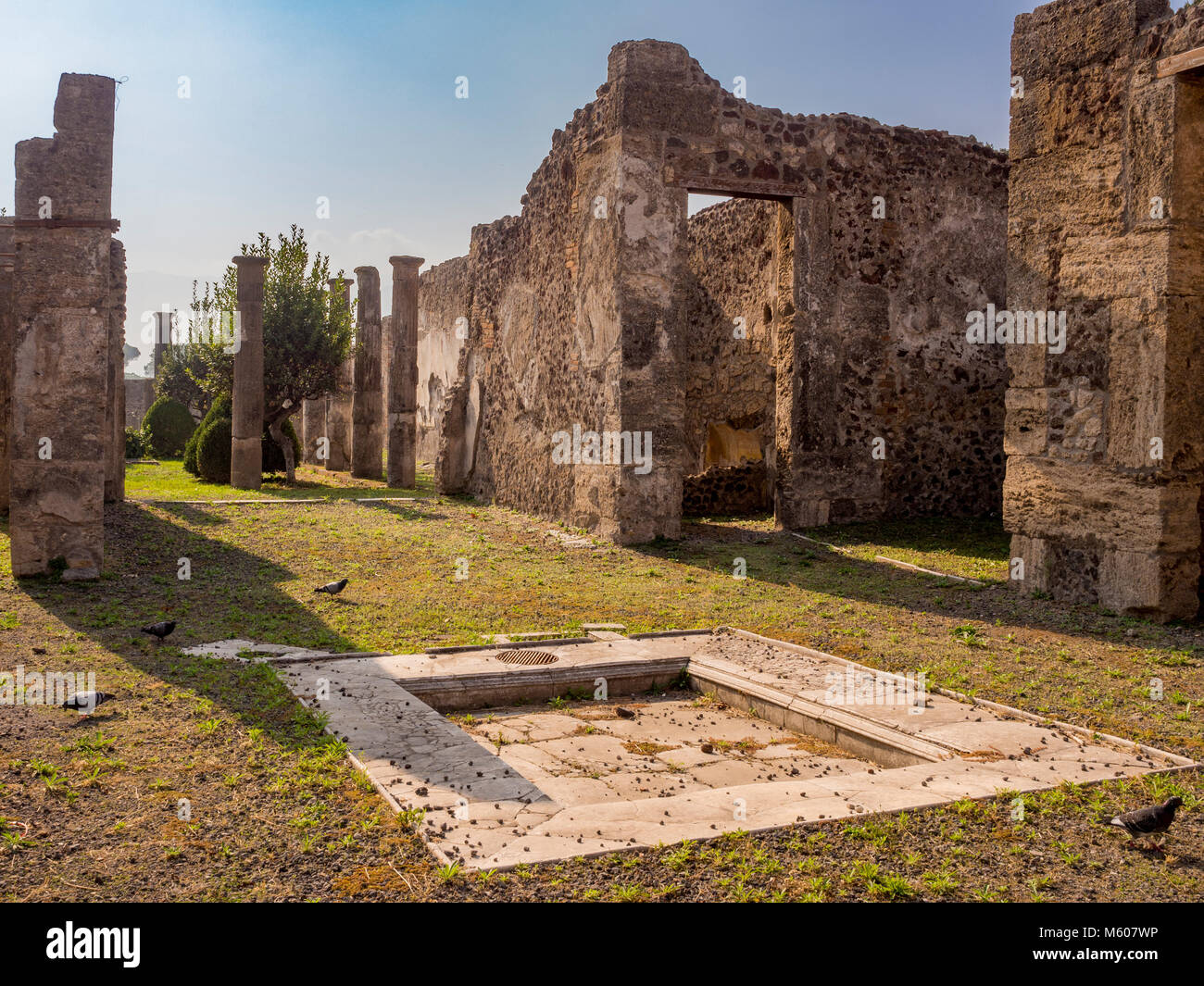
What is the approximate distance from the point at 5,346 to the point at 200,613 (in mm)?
5369

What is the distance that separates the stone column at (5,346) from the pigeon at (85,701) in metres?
6.44

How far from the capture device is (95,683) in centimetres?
510

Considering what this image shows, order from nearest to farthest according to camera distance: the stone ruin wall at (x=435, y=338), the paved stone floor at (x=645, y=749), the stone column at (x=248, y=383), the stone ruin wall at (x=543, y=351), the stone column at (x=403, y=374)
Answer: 1. the paved stone floor at (x=645, y=749)
2. the stone ruin wall at (x=543, y=351)
3. the stone column at (x=248, y=383)
4. the stone column at (x=403, y=374)
5. the stone ruin wall at (x=435, y=338)

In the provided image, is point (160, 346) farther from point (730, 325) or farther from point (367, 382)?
point (730, 325)

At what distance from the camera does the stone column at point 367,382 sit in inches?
786

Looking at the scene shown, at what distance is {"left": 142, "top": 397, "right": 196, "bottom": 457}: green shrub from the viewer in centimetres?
2367

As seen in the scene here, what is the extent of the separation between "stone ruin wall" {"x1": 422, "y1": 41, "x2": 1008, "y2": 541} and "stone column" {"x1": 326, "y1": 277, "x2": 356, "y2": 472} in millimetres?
9606

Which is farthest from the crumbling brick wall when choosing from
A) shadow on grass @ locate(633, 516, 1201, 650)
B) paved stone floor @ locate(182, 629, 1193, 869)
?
paved stone floor @ locate(182, 629, 1193, 869)

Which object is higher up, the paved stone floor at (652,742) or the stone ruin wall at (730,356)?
the stone ruin wall at (730,356)

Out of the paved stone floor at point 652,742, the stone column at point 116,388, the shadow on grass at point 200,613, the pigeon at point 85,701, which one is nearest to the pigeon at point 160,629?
the shadow on grass at point 200,613

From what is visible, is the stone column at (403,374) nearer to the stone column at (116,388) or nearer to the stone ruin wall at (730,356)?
the stone ruin wall at (730,356)

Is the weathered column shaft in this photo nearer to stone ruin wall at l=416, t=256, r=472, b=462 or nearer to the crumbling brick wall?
stone ruin wall at l=416, t=256, r=472, b=462

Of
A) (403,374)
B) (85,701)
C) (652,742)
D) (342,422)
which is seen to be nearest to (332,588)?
(85,701)

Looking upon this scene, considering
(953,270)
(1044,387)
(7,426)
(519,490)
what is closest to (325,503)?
(519,490)
